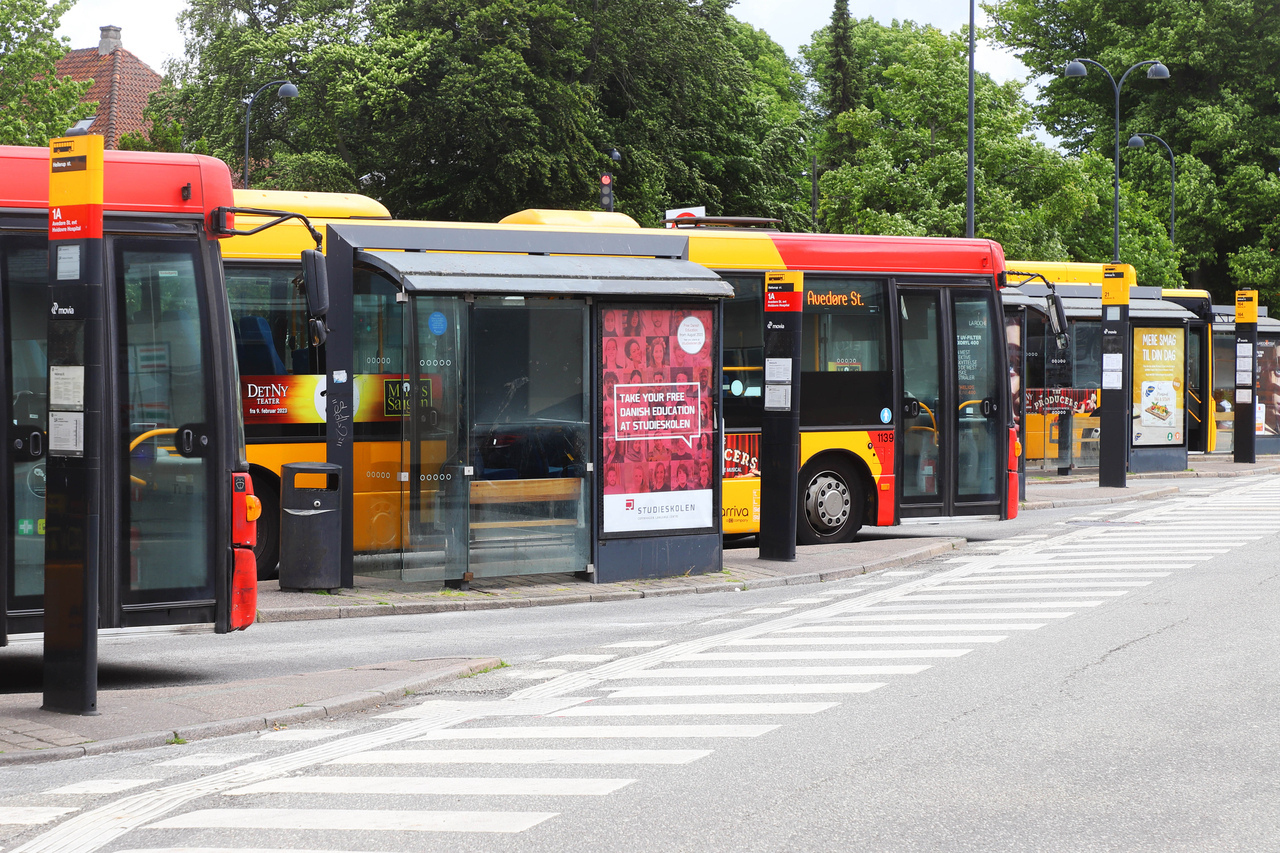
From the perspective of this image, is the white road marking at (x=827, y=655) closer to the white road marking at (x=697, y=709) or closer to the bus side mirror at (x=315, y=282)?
the white road marking at (x=697, y=709)

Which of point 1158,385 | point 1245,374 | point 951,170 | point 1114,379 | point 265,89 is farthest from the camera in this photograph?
point 951,170

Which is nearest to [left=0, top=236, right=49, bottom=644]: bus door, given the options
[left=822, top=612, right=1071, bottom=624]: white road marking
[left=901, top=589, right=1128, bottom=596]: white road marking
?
[left=822, top=612, right=1071, bottom=624]: white road marking

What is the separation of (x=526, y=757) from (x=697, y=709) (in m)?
1.39

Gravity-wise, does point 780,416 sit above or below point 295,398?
below

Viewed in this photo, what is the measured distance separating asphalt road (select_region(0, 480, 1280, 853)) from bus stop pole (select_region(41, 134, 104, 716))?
0.90 meters

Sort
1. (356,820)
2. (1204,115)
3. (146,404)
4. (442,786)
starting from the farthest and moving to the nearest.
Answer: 1. (1204,115)
2. (146,404)
3. (442,786)
4. (356,820)

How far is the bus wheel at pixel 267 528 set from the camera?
532 inches

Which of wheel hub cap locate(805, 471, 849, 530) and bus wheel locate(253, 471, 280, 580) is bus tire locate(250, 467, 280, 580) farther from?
wheel hub cap locate(805, 471, 849, 530)

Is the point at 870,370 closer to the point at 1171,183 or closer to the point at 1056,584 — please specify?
the point at 1056,584

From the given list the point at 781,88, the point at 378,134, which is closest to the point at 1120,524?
the point at 378,134

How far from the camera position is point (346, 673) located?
29.7 ft

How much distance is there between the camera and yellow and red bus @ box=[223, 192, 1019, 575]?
15758 millimetres

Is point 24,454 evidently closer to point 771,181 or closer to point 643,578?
point 643,578

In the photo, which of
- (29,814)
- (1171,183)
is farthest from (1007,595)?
(1171,183)
